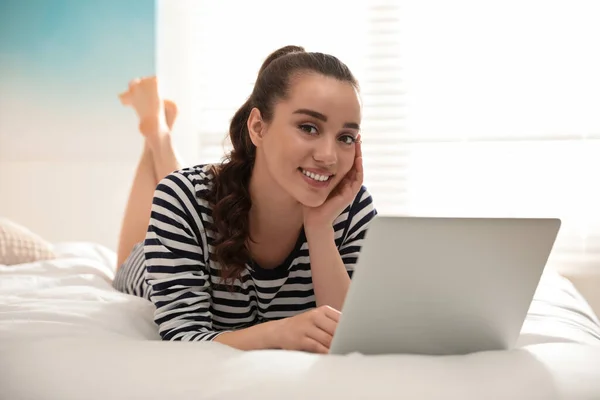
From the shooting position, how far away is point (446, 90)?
11.1 ft

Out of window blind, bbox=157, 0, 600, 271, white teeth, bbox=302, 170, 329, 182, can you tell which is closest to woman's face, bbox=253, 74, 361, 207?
white teeth, bbox=302, 170, 329, 182

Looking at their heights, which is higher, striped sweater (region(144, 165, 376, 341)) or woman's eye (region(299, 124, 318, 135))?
woman's eye (region(299, 124, 318, 135))

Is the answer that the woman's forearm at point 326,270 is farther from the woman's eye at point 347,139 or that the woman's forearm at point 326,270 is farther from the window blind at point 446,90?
the window blind at point 446,90

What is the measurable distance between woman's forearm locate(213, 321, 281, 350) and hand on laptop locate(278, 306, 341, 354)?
0.5 inches

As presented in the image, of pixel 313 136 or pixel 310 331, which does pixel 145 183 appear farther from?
pixel 310 331

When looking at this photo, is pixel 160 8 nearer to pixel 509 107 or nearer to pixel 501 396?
pixel 509 107

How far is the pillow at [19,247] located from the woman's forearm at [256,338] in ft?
4.55

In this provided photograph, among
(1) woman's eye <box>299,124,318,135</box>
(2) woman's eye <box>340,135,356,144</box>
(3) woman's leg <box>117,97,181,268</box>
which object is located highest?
(1) woman's eye <box>299,124,318,135</box>

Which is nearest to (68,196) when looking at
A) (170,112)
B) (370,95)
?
(170,112)

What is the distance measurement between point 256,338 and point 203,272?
32cm

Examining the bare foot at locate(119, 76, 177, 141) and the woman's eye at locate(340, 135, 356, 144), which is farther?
the bare foot at locate(119, 76, 177, 141)

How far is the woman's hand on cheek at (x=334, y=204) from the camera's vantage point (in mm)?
1538

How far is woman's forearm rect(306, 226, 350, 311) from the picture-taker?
1.53 m

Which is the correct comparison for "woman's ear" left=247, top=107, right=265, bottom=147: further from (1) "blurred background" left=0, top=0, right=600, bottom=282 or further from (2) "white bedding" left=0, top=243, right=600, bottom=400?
(1) "blurred background" left=0, top=0, right=600, bottom=282
